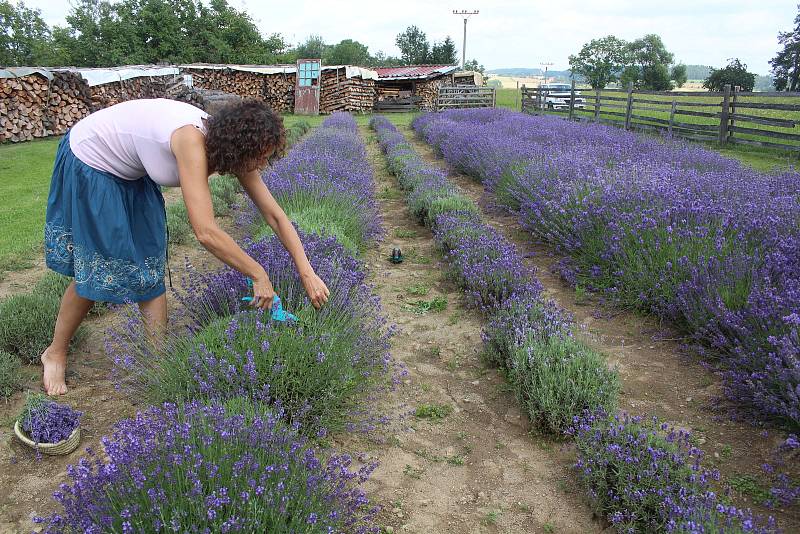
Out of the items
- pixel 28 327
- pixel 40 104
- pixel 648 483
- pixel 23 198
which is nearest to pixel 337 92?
pixel 40 104

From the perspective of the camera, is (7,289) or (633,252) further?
(7,289)

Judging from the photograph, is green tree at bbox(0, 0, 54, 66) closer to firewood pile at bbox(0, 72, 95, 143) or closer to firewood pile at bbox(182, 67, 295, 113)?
firewood pile at bbox(182, 67, 295, 113)

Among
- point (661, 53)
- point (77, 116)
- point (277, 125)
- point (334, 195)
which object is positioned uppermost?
point (661, 53)

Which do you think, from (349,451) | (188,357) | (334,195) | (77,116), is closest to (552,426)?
(349,451)

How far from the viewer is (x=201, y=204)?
222cm

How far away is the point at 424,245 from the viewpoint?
5.88 meters

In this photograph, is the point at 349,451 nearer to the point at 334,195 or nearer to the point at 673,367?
the point at 673,367

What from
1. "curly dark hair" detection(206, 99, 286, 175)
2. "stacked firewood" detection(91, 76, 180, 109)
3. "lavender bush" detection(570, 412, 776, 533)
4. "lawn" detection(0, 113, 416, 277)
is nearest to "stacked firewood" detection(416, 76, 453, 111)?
"stacked firewood" detection(91, 76, 180, 109)

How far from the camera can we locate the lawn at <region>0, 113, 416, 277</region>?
5.18 meters

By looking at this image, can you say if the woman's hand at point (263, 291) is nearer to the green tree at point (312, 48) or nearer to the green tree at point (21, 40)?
the green tree at point (21, 40)

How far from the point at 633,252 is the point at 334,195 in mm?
2578

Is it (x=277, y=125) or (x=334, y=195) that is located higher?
(x=277, y=125)

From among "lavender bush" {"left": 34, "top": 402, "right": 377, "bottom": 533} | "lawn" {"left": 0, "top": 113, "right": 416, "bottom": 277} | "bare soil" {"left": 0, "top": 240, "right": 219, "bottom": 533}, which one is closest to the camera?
"lavender bush" {"left": 34, "top": 402, "right": 377, "bottom": 533}

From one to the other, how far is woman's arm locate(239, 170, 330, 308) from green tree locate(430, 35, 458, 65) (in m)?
54.0
